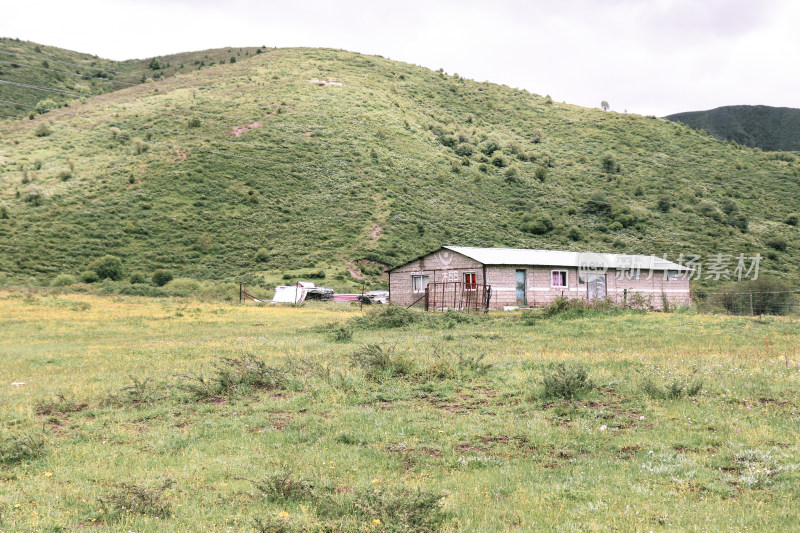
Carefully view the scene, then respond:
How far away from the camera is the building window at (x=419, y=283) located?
4444cm

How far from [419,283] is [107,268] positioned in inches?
1234

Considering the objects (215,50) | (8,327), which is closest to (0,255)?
(8,327)

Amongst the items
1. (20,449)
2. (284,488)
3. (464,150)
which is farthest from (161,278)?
(464,150)

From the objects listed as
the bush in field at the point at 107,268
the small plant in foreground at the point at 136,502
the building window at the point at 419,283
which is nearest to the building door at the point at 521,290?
the building window at the point at 419,283

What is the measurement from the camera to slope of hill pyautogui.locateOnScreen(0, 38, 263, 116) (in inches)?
4577

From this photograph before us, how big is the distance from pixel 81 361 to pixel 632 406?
15.4 metres

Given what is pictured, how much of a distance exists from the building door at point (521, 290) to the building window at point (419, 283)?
24.3 feet

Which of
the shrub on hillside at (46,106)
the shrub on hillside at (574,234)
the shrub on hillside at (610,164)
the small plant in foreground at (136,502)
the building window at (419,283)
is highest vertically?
the shrub on hillside at (46,106)

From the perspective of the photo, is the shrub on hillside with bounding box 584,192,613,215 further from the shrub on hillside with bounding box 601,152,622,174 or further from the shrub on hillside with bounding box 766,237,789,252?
the shrub on hillside with bounding box 766,237,789,252

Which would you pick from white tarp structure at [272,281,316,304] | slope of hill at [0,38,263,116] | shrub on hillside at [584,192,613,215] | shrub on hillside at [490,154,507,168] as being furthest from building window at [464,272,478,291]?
slope of hill at [0,38,263,116]

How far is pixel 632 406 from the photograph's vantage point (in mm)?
9711

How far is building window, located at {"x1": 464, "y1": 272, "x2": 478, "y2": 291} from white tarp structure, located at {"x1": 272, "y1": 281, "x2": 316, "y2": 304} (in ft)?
50.1

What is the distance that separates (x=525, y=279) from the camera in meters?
41.3

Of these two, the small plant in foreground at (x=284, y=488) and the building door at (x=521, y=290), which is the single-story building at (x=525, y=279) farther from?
the small plant in foreground at (x=284, y=488)
